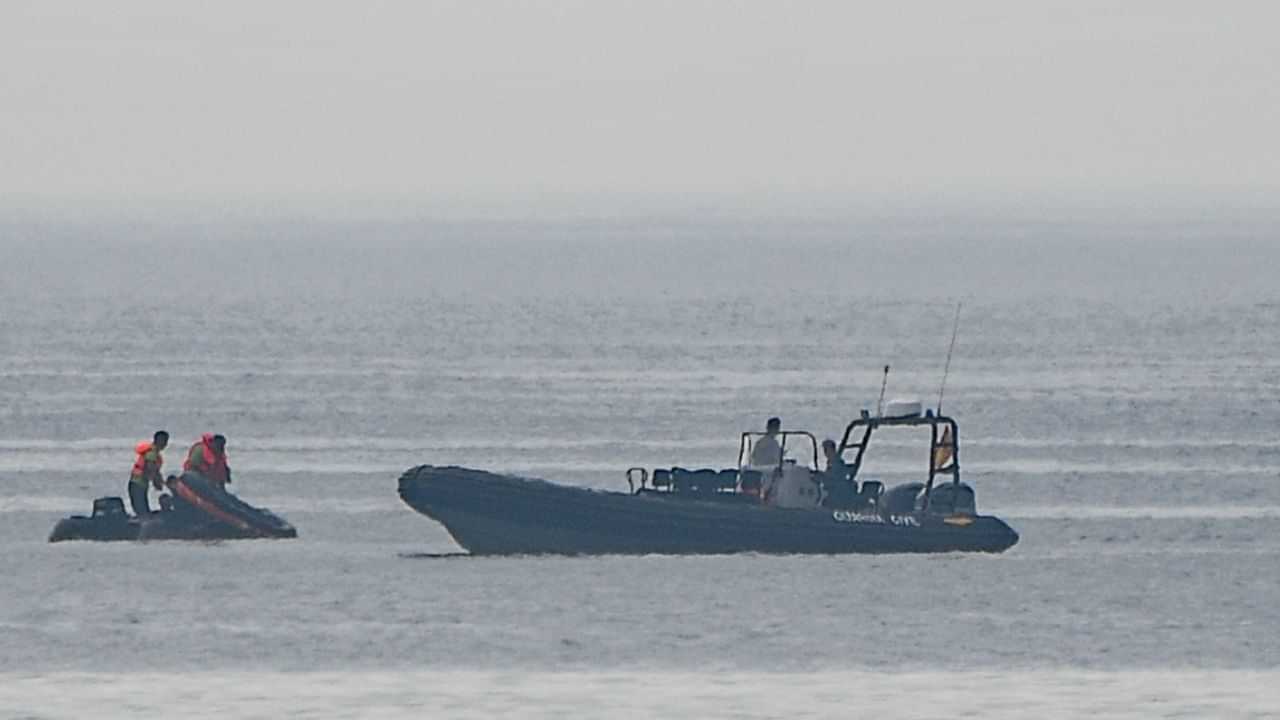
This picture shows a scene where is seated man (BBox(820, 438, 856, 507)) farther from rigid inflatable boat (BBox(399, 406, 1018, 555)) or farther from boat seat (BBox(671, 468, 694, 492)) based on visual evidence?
boat seat (BBox(671, 468, 694, 492))

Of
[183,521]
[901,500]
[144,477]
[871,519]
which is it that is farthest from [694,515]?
[144,477]

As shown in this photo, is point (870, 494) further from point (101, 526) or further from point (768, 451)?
point (101, 526)

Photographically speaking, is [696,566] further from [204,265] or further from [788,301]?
[204,265]

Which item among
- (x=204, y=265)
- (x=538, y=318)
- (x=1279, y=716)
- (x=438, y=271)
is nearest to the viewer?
(x=1279, y=716)

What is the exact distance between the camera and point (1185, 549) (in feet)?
121

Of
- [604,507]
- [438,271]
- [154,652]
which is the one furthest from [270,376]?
[438,271]

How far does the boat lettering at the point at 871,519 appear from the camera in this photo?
35.7 m

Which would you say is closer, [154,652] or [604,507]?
[154,652]

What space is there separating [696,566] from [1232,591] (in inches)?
176

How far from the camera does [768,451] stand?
35.8 m

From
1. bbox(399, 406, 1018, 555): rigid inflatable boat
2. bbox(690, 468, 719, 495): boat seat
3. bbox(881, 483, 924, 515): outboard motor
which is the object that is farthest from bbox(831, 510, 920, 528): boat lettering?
bbox(690, 468, 719, 495): boat seat

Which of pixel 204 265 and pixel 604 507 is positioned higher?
pixel 204 265

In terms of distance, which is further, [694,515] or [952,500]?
[952,500]

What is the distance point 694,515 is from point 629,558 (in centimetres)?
67
